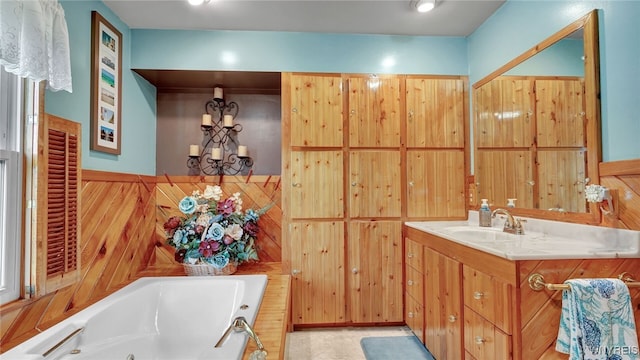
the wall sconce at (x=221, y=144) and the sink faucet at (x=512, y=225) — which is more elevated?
the wall sconce at (x=221, y=144)

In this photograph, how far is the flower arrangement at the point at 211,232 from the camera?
2.27 metres

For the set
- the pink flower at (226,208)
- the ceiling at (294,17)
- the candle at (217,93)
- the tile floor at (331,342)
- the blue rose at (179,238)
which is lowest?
the tile floor at (331,342)

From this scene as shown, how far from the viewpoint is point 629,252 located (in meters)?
1.30

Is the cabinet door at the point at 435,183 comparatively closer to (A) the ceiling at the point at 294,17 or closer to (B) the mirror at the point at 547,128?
(B) the mirror at the point at 547,128

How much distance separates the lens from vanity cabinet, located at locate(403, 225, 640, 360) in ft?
4.17

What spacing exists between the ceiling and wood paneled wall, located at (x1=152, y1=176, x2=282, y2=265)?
0.91 m

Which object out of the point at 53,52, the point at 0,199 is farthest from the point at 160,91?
the point at 0,199

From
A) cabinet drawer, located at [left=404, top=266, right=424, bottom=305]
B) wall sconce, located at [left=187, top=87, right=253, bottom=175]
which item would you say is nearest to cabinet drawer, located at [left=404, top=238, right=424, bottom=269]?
cabinet drawer, located at [left=404, top=266, right=424, bottom=305]

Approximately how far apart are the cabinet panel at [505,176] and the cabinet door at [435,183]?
17cm

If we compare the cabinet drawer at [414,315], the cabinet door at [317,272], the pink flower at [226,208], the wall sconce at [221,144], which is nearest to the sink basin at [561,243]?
the cabinet drawer at [414,315]

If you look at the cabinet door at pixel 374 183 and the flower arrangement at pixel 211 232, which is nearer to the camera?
the flower arrangement at pixel 211 232

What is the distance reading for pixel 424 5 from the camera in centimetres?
210

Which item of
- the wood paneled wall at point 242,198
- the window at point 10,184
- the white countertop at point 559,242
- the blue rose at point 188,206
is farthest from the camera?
the wood paneled wall at point 242,198

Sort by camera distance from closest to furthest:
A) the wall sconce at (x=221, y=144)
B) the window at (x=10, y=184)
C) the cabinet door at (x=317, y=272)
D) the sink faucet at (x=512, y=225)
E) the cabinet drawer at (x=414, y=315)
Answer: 1. the window at (x=10, y=184)
2. the sink faucet at (x=512, y=225)
3. the cabinet drawer at (x=414, y=315)
4. the cabinet door at (x=317, y=272)
5. the wall sconce at (x=221, y=144)
